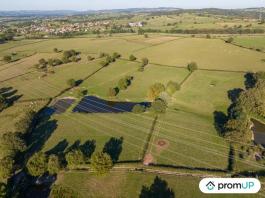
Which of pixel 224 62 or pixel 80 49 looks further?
pixel 80 49

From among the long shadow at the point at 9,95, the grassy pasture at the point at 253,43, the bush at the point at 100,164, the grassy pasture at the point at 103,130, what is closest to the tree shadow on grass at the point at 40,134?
the grassy pasture at the point at 103,130

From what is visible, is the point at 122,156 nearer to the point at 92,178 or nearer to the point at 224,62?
the point at 92,178

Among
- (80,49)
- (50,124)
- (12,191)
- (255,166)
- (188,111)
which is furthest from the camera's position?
(80,49)

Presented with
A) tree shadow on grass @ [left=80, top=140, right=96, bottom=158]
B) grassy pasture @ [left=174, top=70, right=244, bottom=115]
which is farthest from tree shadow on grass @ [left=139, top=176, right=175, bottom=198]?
grassy pasture @ [left=174, top=70, right=244, bottom=115]

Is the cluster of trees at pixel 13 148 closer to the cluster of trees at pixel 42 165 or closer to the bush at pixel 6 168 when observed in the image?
the bush at pixel 6 168

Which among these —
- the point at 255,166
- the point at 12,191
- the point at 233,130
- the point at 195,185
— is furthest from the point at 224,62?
the point at 12,191

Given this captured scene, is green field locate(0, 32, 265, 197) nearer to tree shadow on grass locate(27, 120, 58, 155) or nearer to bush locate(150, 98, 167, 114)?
tree shadow on grass locate(27, 120, 58, 155)

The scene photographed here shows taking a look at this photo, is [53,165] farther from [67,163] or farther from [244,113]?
[244,113]
